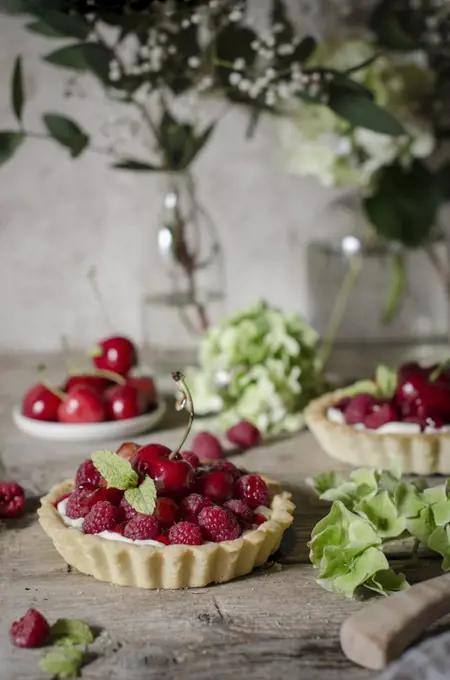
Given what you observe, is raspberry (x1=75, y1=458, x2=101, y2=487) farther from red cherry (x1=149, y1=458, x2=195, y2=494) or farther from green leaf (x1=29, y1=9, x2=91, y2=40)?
green leaf (x1=29, y1=9, x2=91, y2=40)

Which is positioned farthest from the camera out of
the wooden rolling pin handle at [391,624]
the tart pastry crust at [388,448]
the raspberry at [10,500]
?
the tart pastry crust at [388,448]

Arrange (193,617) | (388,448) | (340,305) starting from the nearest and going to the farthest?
(193,617)
(388,448)
(340,305)

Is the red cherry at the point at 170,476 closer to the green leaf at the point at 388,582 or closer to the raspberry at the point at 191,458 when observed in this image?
the raspberry at the point at 191,458

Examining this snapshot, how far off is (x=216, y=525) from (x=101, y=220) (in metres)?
1.37

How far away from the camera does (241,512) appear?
1049 mm

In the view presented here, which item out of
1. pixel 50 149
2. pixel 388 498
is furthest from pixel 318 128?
pixel 388 498

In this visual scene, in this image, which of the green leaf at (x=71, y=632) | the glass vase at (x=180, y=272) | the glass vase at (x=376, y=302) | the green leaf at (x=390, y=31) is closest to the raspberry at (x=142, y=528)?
the green leaf at (x=71, y=632)

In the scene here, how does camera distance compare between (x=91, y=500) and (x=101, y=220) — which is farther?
(x=101, y=220)

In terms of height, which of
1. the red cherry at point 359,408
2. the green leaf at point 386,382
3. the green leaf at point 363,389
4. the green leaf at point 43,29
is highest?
the green leaf at point 43,29

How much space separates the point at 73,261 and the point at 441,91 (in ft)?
3.15

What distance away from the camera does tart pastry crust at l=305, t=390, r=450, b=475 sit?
4.39 feet

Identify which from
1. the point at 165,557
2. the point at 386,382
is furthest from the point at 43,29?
the point at 165,557

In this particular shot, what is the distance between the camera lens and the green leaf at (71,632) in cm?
89

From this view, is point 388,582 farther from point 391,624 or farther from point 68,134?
point 68,134
